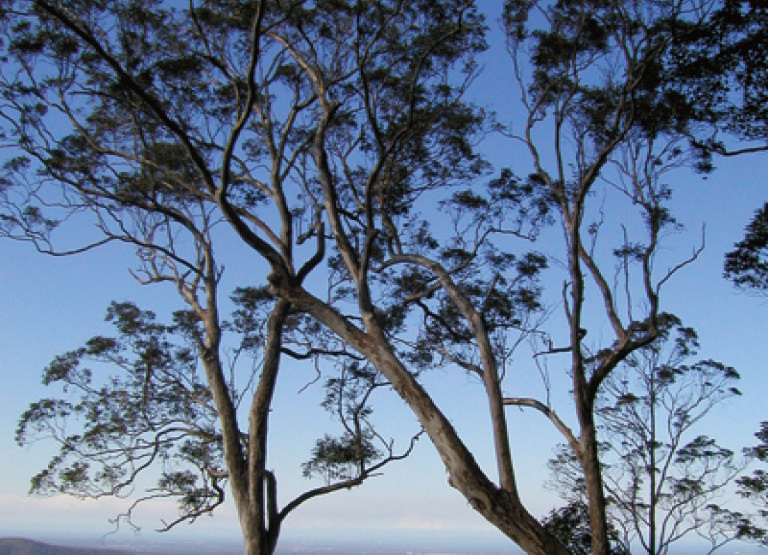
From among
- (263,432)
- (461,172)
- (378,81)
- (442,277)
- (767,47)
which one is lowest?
(263,432)

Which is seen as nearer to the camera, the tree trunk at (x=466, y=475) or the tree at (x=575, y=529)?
the tree trunk at (x=466, y=475)

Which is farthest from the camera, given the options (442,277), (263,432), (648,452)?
(648,452)

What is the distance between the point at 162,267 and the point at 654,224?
676cm

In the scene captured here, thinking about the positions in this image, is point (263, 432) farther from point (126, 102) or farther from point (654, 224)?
point (654, 224)

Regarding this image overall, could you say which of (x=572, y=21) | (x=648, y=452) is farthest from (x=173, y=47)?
(x=648, y=452)

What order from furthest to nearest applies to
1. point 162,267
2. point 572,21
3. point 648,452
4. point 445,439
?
1. point 648,452
2. point 162,267
3. point 572,21
4. point 445,439

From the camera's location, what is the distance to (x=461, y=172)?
9.61 metres

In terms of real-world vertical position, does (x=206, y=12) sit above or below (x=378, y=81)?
above

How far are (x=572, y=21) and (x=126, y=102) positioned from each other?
5.59 metres

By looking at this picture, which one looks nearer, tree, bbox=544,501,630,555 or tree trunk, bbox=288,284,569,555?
tree trunk, bbox=288,284,569,555

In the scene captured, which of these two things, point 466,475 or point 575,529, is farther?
point 575,529

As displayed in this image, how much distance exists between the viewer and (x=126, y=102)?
9266mm

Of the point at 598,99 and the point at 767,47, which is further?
the point at 598,99

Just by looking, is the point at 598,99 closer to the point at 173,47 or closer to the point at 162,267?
the point at 173,47
